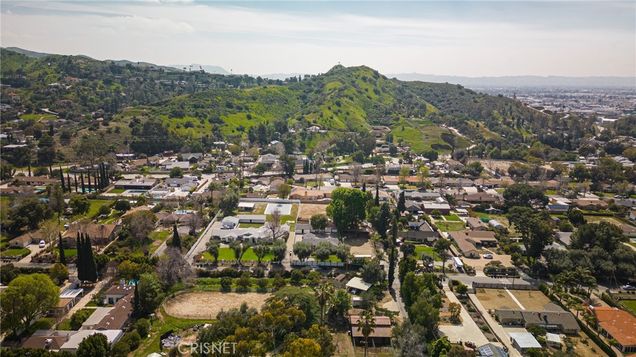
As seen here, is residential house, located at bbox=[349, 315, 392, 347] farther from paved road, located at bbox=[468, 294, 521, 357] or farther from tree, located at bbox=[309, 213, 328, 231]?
tree, located at bbox=[309, 213, 328, 231]

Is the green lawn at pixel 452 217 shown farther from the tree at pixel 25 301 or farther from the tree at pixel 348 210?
the tree at pixel 25 301

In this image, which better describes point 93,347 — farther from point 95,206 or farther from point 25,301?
point 95,206

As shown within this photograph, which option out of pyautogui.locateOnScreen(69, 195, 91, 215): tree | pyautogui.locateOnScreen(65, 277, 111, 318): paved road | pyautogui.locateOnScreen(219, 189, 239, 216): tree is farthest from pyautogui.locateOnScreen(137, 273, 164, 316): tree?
pyautogui.locateOnScreen(69, 195, 91, 215): tree

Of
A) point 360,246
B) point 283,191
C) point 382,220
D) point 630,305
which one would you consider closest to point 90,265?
point 360,246

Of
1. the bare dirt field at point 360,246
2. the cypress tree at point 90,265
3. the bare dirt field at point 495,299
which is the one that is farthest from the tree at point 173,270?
the bare dirt field at point 495,299

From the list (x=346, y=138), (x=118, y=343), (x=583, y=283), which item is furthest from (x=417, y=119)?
(x=118, y=343)
